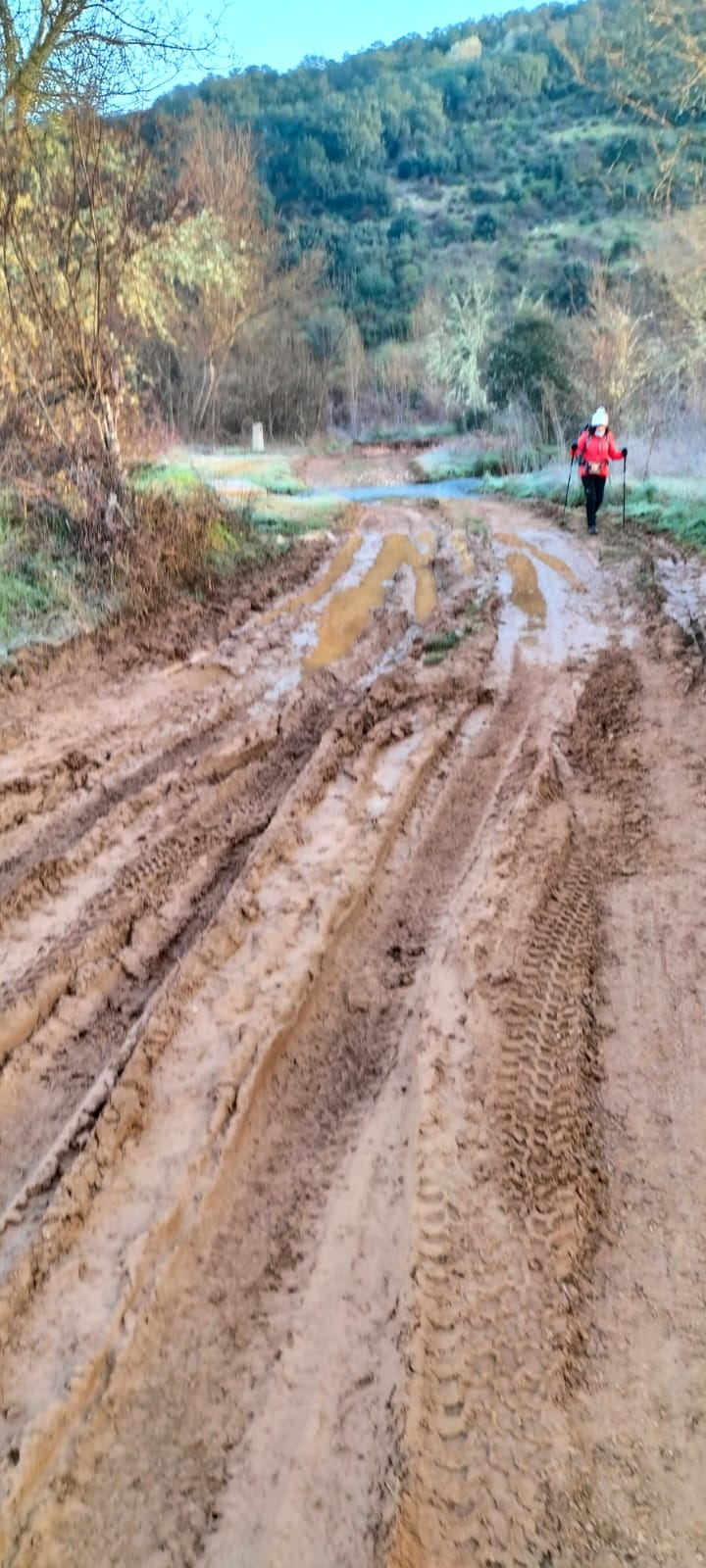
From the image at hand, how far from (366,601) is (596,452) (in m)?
4.66

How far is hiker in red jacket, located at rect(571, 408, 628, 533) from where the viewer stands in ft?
37.6

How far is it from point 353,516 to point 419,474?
8653 millimetres

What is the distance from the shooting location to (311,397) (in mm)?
30281

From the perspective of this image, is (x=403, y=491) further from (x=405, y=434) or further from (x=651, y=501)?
(x=405, y=434)

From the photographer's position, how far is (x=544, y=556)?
10.5 metres

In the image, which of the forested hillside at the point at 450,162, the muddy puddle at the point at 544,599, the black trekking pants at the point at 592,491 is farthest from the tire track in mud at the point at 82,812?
the forested hillside at the point at 450,162

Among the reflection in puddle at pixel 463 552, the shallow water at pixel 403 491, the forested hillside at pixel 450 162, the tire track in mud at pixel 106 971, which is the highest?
the forested hillside at pixel 450 162

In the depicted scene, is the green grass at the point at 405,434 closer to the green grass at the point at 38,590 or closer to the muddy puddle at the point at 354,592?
the muddy puddle at the point at 354,592

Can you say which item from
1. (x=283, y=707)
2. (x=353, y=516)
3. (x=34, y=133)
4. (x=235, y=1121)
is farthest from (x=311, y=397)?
(x=235, y=1121)

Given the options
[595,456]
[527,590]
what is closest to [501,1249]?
[527,590]

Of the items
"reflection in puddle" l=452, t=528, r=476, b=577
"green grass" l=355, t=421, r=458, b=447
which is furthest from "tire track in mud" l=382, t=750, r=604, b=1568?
"green grass" l=355, t=421, r=458, b=447

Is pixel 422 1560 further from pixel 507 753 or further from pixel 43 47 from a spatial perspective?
pixel 43 47

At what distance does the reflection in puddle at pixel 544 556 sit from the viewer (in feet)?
30.6

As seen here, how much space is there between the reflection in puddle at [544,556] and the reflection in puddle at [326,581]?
197 cm
